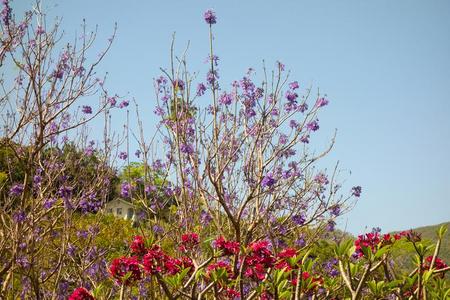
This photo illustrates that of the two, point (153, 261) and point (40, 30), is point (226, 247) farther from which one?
point (40, 30)

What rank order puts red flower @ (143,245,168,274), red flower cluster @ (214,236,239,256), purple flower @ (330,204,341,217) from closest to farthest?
red flower @ (143,245,168,274), red flower cluster @ (214,236,239,256), purple flower @ (330,204,341,217)

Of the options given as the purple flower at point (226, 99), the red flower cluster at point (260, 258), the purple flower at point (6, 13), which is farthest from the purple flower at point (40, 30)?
the red flower cluster at point (260, 258)

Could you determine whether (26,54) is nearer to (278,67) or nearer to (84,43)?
(84,43)

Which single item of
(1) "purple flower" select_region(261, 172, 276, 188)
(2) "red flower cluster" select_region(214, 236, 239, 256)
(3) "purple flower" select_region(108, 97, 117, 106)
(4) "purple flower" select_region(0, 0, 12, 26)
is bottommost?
(2) "red flower cluster" select_region(214, 236, 239, 256)

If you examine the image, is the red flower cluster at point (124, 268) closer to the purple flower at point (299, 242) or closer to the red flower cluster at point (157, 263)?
the red flower cluster at point (157, 263)

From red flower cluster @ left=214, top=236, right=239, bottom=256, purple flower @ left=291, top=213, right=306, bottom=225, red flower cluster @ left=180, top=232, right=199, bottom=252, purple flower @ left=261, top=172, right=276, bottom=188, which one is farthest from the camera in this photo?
purple flower @ left=291, top=213, right=306, bottom=225

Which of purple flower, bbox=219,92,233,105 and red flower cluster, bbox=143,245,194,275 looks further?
purple flower, bbox=219,92,233,105

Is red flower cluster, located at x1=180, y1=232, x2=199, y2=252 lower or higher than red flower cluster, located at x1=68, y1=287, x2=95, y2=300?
higher

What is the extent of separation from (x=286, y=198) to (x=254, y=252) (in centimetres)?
376

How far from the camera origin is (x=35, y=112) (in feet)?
17.9

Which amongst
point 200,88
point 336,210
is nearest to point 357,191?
point 336,210

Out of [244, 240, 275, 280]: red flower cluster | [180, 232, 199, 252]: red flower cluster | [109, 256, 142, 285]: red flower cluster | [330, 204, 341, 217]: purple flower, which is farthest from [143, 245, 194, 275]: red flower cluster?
[330, 204, 341, 217]: purple flower

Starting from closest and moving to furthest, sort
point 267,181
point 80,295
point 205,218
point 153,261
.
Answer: point 80,295 < point 153,261 < point 267,181 < point 205,218

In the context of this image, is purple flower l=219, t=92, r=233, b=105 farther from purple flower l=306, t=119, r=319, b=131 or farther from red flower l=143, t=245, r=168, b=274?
red flower l=143, t=245, r=168, b=274
